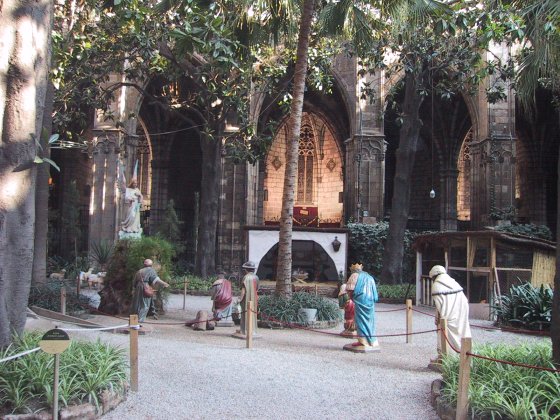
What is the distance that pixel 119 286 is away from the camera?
44.5 feet

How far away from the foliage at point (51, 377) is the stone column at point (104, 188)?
16602 millimetres

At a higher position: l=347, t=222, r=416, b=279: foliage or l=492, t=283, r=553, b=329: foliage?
l=347, t=222, r=416, b=279: foliage

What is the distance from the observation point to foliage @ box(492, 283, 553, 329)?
12.3 meters

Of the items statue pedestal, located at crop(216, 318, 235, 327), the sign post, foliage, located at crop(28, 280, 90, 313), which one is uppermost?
the sign post

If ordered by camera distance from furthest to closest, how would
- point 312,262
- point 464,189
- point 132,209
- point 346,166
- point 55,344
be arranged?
point 464,189 → point 346,166 → point 312,262 → point 132,209 → point 55,344

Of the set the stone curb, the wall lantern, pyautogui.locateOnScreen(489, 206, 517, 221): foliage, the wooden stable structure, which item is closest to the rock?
the stone curb

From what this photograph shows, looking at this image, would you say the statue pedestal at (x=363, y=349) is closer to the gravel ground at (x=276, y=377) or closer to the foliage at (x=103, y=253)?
the gravel ground at (x=276, y=377)

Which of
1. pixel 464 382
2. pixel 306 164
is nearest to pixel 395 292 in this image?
pixel 464 382

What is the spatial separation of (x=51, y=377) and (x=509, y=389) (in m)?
4.56

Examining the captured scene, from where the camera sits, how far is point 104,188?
2320 cm

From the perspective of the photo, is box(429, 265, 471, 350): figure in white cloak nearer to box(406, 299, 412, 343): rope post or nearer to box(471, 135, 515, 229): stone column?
box(406, 299, 412, 343): rope post

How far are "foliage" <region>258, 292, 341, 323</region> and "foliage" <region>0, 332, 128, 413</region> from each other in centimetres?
614

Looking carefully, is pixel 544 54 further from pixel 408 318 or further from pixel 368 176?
pixel 368 176

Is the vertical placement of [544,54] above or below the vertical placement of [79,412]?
above
